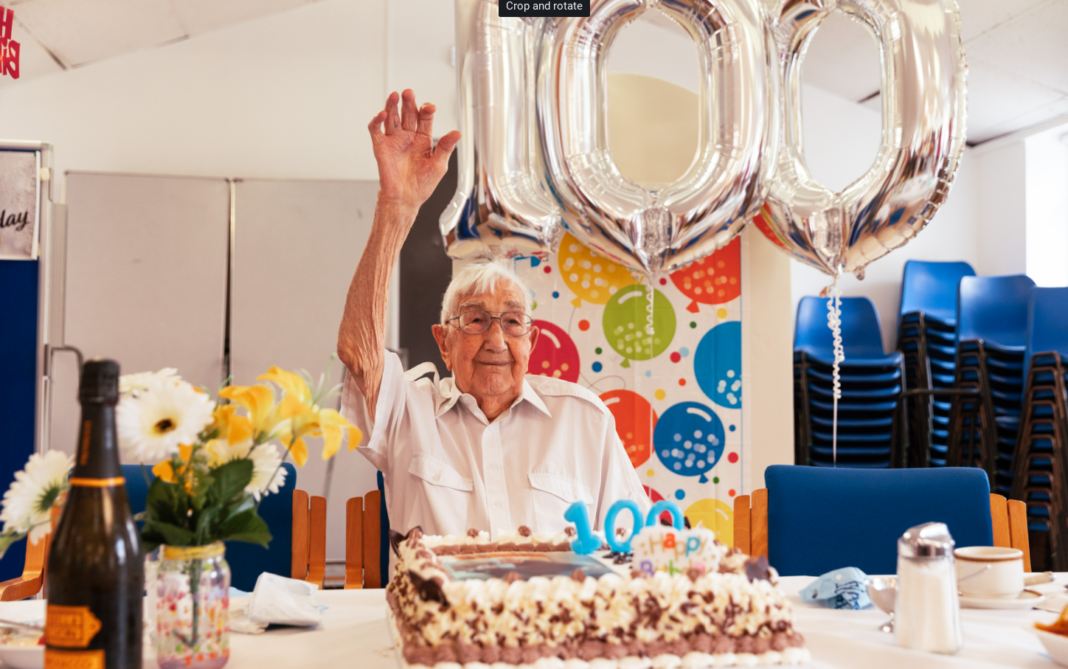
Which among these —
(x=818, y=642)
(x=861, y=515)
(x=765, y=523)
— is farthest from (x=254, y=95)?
(x=818, y=642)

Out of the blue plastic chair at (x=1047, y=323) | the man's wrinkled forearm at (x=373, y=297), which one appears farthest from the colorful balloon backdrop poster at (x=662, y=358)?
the blue plastic chair at (x=1047, y=323)

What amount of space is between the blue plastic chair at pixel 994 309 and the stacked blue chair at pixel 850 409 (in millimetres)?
460

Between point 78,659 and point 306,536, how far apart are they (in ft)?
2.83

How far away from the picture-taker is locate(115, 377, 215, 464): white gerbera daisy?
2.71ft

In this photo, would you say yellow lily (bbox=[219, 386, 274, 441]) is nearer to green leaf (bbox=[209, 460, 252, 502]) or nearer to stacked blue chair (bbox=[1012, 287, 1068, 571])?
green leaf (bbox=[209, 460, 252, 502])

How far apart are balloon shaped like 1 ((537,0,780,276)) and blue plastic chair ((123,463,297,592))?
2.87 ft

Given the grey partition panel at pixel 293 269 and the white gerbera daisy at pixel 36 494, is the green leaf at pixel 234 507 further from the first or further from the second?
the grey partition panel at pixel 293 269

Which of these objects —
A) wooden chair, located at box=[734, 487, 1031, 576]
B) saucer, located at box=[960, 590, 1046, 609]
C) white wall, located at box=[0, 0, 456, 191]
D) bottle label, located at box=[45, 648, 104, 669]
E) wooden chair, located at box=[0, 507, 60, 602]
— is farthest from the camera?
white wall, located at box=[0, 0, 456, 191]

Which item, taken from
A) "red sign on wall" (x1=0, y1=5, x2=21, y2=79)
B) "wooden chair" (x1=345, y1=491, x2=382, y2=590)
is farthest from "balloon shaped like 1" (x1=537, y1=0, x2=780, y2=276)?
"red sign on wall" (x1=0, y1=5, x2=21, y2=79)

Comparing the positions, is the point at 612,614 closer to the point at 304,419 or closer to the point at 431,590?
the point at 431,590

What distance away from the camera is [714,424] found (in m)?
2.73

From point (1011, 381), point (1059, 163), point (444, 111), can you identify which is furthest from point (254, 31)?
point (1059, 163)

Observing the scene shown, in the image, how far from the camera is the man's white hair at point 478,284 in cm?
187

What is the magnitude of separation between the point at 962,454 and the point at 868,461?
49 centimetres
